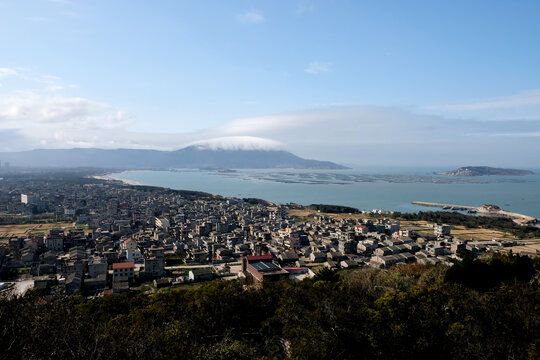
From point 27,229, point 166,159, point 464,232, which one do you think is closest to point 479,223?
point 464,232

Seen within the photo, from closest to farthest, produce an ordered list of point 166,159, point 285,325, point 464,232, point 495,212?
point 285,325, point 464,232, point 495,212, point 166,159

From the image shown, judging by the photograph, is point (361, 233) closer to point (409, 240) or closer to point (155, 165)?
point (409, 240)

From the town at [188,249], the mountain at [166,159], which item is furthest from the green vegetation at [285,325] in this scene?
the mountain at [166,159]

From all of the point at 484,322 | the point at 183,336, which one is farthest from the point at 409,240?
the point at 183,336

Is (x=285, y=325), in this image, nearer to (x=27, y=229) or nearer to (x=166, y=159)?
(x=27, y=229)

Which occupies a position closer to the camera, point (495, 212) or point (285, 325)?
point (285, 325)

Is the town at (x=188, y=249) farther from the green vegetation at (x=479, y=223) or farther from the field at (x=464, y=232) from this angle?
the green vegetation at (x=479, y=223)

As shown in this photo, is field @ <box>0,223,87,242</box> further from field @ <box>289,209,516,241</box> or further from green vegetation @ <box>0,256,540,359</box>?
field @ <box>289,209,516,241</box>
